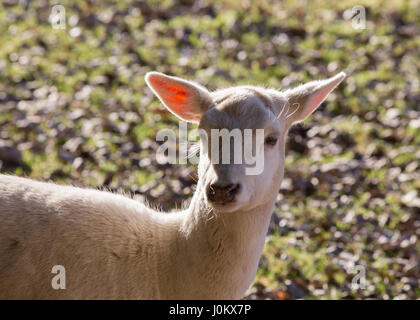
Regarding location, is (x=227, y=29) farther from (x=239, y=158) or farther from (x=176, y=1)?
(x=239, y=158)

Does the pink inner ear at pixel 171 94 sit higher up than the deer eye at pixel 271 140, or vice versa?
the pink inner ear at pixel 171 94

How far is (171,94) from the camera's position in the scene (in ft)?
15.8

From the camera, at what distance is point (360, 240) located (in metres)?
6.83

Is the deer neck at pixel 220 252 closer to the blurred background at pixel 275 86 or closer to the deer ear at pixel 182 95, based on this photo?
the deer ear at pixel 182 95

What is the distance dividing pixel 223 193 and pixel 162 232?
0.76 meters

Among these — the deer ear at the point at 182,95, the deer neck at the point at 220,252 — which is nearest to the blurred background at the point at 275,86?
the deer neck at the point at 220,252

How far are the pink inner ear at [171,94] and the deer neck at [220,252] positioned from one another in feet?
2.08

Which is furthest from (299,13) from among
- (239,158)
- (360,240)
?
(239,158)

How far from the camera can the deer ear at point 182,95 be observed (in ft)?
15.4

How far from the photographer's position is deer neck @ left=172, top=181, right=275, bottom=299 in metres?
4.46

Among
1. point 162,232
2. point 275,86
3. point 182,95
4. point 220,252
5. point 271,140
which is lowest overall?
point 220,252

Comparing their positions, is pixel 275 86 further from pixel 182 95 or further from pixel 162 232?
pixel 162 232

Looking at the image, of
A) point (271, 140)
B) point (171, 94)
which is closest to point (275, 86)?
point (171, 94)
